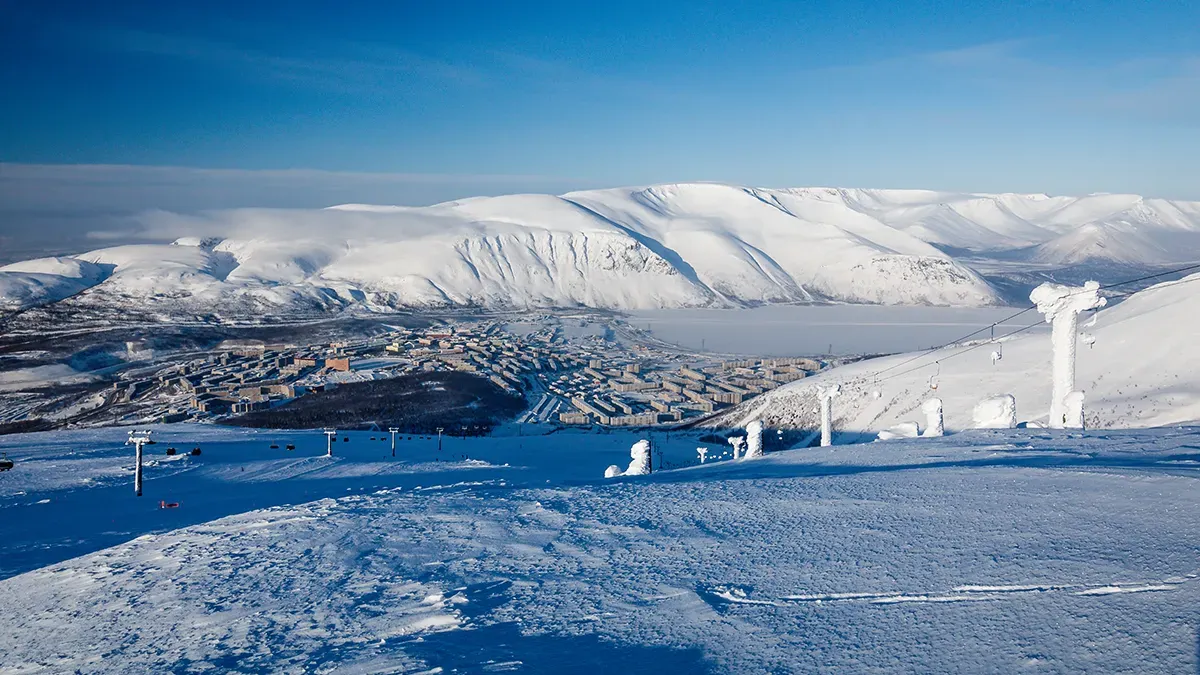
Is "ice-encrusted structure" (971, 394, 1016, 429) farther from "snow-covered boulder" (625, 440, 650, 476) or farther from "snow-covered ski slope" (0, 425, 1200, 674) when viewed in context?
"snow-covered boulder" (625, 440, 650, 476)

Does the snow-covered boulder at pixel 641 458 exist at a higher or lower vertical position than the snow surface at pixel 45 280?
lower

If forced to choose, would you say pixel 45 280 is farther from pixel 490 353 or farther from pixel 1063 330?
pixel 1063 330

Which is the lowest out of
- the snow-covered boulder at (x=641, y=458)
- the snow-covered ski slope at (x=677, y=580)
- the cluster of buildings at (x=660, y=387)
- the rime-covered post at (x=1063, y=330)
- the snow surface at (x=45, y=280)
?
the cluster of buildings at (x=660, y=387)

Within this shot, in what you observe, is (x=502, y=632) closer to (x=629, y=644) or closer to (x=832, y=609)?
(x=629, y=644)

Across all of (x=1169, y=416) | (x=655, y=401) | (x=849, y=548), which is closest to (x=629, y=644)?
(x=849, y=548)

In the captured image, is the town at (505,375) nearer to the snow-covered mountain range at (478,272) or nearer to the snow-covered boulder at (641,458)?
the snow-covered boulder at (641,458)

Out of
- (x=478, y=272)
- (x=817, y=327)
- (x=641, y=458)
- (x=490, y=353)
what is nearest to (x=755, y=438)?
(x=641, y=458)

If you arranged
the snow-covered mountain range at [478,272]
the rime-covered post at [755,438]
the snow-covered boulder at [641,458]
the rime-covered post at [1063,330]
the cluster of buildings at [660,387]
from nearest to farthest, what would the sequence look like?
the snow-covered boulder at [641,458] < the rime-covered post at [1063,330] < the rime-covered post at [755,438] < the cluster of buildings at [660,387] < the snow-covered mountain range at [478,272]

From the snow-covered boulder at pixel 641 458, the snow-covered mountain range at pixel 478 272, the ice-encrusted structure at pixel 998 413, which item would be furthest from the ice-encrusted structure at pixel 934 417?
the snow-covered mountain range at pixel 478 272
